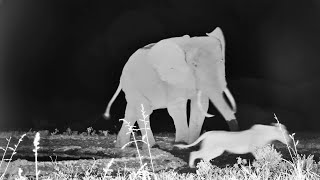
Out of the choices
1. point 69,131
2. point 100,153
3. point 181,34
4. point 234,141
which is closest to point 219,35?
point 181,34

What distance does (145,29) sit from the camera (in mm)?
4641

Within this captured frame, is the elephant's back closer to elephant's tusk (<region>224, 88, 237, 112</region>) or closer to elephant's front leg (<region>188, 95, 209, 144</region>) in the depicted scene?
elephant's front leg (<region>188, 95, 209, 144</region>)

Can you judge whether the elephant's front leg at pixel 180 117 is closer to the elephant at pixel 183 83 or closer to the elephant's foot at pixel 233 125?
the elephant at pixel 183 83

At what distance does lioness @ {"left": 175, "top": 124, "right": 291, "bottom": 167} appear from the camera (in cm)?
379

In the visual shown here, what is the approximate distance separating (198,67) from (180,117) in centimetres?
42

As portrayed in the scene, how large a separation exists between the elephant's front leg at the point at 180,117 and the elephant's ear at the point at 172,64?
15 cm

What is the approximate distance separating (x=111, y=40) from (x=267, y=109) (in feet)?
4.71

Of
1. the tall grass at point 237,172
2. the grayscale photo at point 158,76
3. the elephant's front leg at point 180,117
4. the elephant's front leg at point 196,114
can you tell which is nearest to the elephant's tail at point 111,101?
the grayscale photo at point 158,76

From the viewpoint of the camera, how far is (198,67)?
4.35 meters

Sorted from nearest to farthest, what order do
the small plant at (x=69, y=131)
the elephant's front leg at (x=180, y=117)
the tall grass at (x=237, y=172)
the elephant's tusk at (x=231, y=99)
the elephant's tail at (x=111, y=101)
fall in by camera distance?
the tall grass at (x=237, y=172), the elephant's front leg at (x=180, y=117), the elephant's tusk at (x=231, y=99), the elephant's tail at (x=111, y=101), the small plant at (x=69, y=131)

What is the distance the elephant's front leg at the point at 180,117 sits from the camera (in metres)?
4.27

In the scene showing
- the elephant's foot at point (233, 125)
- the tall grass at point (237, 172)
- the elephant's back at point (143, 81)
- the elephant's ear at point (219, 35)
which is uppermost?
the elephant's ear at point (219, 35)

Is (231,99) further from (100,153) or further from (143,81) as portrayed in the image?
(100,153)

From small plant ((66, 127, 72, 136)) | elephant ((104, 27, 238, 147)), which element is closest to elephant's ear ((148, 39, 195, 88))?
elephant ((104, 27, 238, 147))
